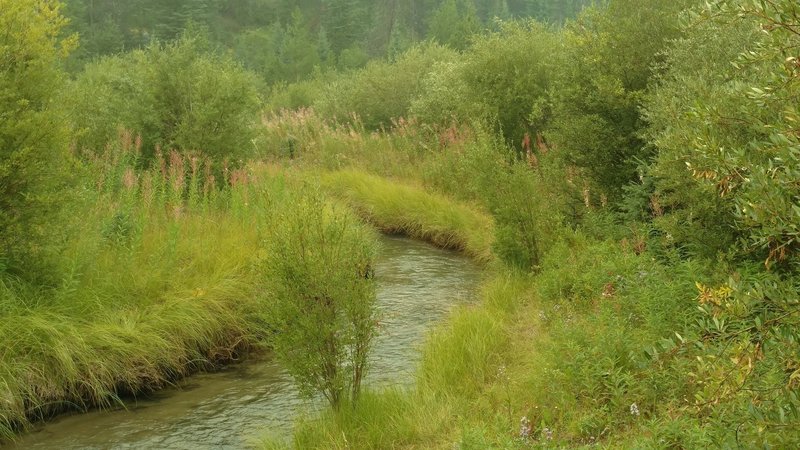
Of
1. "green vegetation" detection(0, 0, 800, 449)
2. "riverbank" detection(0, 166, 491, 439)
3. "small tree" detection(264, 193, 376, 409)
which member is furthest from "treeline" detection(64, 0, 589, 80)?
"small tree" detection(264, 193, 376, 409)

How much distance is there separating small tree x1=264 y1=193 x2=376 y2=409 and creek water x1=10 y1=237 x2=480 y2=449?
1.70 feet

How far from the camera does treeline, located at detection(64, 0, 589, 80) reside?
50.6 m

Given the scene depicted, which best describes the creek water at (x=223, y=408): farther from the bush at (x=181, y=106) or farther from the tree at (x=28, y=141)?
the bush at (x=181, y=106)

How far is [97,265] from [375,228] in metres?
6.98

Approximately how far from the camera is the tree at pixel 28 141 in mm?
7262

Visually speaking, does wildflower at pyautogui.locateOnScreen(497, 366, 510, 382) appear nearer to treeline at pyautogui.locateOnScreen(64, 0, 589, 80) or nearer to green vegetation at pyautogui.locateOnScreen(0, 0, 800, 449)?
green vegetation at pyautogui.locateOnScreen(0, 0, 800, 449)

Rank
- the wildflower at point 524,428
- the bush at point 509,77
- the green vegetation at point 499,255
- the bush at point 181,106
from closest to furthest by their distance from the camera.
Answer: the green vegetation at point 499,255 → the wildflower at point 524,428 → the bush at point 181,106 → the bush at point 509,77

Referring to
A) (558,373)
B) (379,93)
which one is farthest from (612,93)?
(379,93)

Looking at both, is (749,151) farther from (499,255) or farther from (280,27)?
(280,27)

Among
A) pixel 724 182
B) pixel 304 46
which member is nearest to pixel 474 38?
pixel 724 182

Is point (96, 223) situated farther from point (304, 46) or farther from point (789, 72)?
point (304, 46)

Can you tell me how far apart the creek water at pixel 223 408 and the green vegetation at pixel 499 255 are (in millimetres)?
259

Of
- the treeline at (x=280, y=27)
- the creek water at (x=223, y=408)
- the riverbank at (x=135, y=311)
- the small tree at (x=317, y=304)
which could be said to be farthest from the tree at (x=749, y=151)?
the treeline at (x=280, y=27)

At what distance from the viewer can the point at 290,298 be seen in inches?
232
